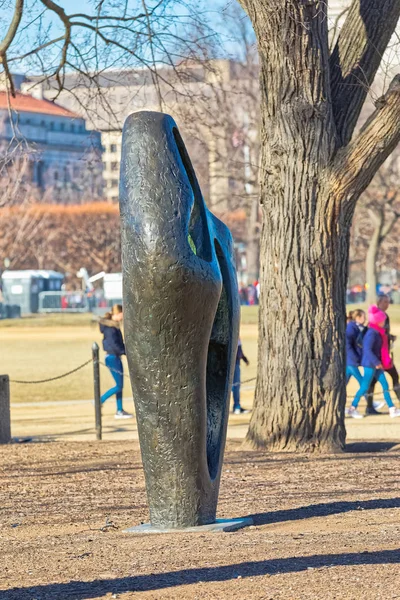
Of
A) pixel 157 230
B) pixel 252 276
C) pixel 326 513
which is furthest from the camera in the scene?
pixel 252 276

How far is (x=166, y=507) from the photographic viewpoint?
7570 millimetres

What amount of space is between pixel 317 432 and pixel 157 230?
494cm

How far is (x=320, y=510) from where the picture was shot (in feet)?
27.9

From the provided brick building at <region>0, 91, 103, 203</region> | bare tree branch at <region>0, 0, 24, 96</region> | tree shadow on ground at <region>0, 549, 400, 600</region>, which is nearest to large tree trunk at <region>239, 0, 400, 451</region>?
bare tree branch at <region>0, 0, 24, 96</region>

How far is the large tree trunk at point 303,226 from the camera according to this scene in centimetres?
1138

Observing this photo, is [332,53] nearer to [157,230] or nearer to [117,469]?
[117,469]

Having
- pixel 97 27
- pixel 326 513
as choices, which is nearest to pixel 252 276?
pixel 97 27

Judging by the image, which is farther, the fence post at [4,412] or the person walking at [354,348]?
the person walking at [354,348]

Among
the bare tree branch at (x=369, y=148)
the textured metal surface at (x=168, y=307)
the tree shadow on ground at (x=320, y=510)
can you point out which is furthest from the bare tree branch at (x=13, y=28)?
the tree shadow on ground at (x=320, y=510)

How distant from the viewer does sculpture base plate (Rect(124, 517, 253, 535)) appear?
24.7 ft

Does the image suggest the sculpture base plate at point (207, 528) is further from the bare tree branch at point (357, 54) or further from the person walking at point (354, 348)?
the person walking at point (354, 348)

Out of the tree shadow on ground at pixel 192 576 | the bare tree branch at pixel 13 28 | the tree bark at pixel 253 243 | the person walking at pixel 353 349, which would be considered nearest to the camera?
the tree shadow on ground at pixel 192 576

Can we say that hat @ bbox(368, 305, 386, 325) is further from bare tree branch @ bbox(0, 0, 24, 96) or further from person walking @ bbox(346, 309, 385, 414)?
bare tree branch @ bbox(0, 0, 24, 96)

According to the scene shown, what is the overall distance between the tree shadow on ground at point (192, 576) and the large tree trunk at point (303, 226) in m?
4.84
